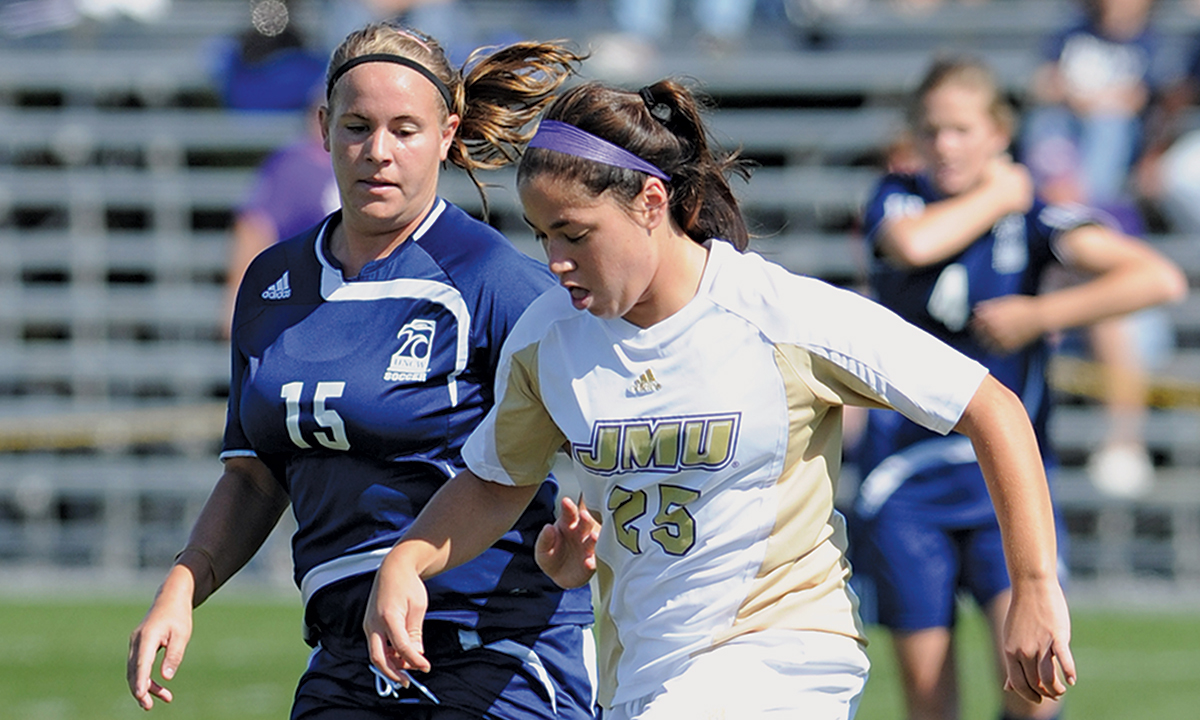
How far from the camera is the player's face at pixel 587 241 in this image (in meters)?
2.99

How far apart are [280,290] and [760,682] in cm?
134

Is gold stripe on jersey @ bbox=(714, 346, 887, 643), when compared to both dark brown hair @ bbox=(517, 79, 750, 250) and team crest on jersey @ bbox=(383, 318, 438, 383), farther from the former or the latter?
team crest on jersey @ bbox=(383, 318, 438, 383)

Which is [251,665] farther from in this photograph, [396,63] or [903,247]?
[396,63]

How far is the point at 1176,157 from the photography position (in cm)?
1098

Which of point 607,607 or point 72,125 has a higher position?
point 72,125

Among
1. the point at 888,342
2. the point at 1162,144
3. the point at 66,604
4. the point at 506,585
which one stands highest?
the point at 1162,144

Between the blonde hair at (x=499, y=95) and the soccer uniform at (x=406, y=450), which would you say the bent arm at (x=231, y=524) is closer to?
the soccer uniform at (x=406, y=450)

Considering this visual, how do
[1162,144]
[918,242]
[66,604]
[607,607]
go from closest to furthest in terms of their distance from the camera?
[607,607] → [918,242] → [66,604] → [1162,144]

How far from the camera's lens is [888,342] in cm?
300

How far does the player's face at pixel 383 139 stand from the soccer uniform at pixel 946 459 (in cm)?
233

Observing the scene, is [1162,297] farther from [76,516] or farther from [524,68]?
[76,516]

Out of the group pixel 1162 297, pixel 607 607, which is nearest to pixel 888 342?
pixel 607 607

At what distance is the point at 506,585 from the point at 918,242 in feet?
7.44

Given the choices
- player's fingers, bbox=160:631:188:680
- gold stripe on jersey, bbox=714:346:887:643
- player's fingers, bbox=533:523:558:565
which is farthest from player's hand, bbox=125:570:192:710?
gold stripe on jersey, bbox=714:346:887:643
